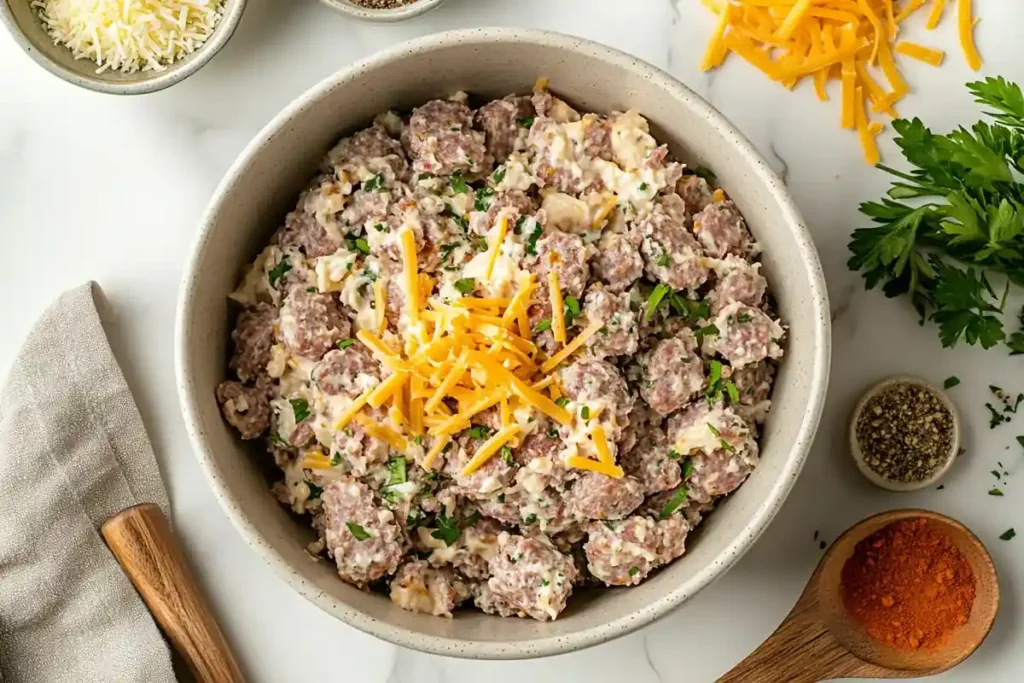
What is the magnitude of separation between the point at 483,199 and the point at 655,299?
47 centimetres

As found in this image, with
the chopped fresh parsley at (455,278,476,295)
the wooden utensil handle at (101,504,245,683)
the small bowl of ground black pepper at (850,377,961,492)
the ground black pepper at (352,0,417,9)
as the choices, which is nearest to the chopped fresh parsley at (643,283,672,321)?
the chopped fresh parsley at (455,278,476,295)

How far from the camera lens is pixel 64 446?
113 inches

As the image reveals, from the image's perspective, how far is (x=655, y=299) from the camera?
2381 millimetres

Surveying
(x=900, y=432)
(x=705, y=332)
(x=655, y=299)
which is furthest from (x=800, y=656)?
(x=655, y=299)

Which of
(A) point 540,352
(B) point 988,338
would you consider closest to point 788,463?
(A) point 540,352

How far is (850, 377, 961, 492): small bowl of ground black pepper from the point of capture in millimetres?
2783

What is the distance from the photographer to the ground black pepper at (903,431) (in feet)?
9.14

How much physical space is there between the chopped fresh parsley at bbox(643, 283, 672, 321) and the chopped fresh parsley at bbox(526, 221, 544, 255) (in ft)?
0.97

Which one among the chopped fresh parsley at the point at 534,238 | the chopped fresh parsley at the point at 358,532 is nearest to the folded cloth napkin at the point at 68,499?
the chopped fresh parsley at the point at 358,532

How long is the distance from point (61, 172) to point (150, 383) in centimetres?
65

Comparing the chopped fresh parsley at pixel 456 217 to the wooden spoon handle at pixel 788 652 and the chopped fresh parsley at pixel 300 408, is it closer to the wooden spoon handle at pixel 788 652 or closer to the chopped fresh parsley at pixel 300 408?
the chopped fresh parsley at pixel 300 408

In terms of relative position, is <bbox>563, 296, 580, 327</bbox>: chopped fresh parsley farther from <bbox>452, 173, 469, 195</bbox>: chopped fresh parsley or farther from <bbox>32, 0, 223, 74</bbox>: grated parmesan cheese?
<bbox>32, 0, 223, 74</bbox>: grated parmesan cheese

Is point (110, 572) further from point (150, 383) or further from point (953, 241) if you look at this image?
point (953, 241)

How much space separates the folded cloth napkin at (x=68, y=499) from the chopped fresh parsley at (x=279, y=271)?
2.11 feet
